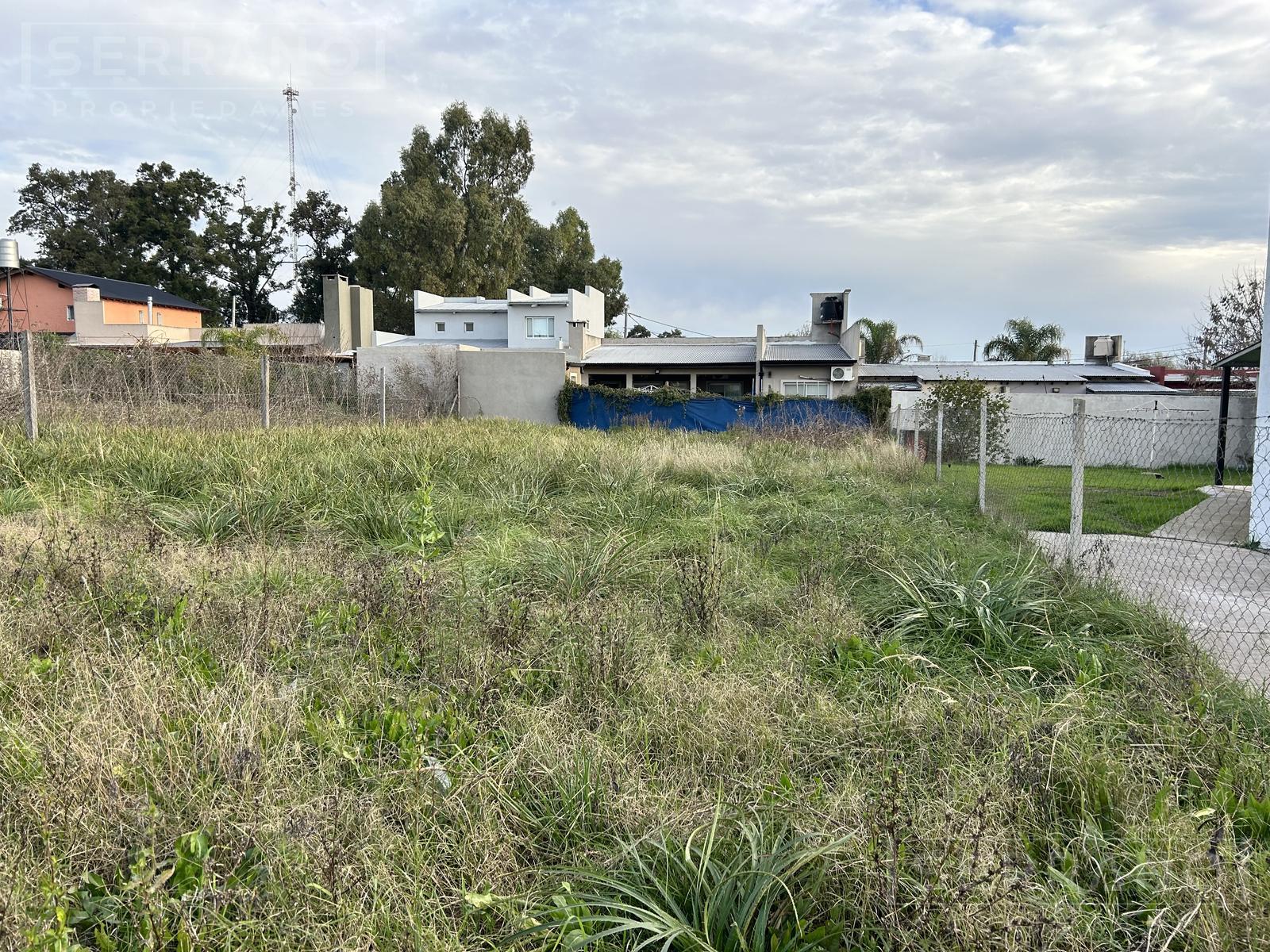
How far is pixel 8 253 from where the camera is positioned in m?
11.5

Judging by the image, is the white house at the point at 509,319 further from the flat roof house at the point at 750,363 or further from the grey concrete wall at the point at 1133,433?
the grey concrete wall at the point at 1133,433

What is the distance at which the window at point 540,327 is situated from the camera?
34.3 meters

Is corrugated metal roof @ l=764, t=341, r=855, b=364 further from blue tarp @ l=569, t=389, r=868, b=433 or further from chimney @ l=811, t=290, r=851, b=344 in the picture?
blue tarp @ l=569, t=389, r=868, b=433

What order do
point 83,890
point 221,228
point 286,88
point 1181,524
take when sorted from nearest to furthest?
point 83,890
point 1181,524
point 286,88
point 221,228

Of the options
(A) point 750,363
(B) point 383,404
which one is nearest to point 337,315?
(A) point 750,363

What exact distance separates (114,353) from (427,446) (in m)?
8.31

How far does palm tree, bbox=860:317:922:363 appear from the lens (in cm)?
3330

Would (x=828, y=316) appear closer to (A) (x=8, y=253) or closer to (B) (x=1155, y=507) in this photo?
(B) (x=1155, y=507)

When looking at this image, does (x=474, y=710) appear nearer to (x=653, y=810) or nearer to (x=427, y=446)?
(x=653, y=810)

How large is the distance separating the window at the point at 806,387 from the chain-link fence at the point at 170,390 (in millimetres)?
15541

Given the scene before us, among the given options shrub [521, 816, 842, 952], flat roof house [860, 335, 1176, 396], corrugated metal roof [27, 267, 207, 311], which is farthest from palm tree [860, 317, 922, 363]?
corrugated metal roof [27, 267, 207, 311]

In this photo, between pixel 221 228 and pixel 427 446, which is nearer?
pixel 427 446

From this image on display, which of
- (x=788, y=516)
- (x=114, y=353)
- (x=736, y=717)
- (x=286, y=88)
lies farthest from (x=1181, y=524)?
(x=286, y=88)

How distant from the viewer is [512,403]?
24609 millimetres
